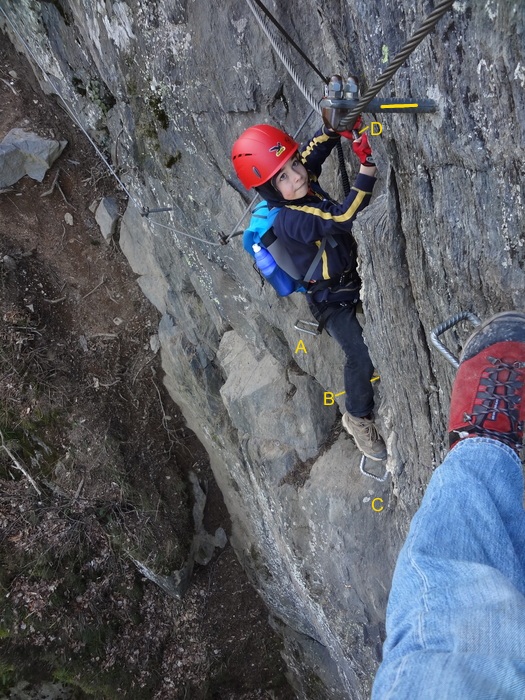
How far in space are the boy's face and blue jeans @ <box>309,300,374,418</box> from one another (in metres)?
0.93

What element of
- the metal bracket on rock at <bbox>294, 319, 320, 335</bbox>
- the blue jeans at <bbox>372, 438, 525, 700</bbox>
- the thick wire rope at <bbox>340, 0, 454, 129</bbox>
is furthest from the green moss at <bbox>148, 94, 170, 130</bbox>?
→ the blue jeans at <bbox>372, 438, 525, 700</bbox>

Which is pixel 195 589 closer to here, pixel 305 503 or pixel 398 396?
pixel 305 503

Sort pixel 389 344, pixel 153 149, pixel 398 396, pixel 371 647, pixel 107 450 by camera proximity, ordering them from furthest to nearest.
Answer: pixel 107 450 < pixel 153 149 < pixel 371 647 < pixel 398 396 < pixel 389 344

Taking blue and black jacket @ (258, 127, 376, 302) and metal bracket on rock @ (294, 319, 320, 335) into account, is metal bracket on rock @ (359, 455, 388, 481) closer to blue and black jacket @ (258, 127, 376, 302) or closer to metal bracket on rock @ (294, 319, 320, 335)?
metal bracket on rock @ (294, 319, 320, 335)

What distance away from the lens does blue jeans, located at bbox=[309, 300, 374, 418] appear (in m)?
4.09

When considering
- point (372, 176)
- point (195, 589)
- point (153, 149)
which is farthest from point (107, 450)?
point (372, 176)

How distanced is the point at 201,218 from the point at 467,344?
11.7 feet

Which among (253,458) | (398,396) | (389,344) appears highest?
(389,344)

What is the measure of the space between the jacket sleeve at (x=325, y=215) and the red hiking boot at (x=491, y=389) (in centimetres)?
106

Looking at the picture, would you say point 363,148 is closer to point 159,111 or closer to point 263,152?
point 263,152

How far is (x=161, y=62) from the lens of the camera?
480 cm

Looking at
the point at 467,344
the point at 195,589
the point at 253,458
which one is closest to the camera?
the point at 467,344

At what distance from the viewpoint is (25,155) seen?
24.4 feet

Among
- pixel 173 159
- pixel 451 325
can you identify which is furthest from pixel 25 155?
pixel 451 325
